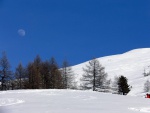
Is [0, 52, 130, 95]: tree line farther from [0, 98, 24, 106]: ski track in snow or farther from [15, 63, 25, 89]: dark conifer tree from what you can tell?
[0, 98, 24, 106]: ski track in snow

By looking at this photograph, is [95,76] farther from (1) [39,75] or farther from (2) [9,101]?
(2) [9,101]

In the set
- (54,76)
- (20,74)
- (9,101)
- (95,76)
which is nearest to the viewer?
(9,101)

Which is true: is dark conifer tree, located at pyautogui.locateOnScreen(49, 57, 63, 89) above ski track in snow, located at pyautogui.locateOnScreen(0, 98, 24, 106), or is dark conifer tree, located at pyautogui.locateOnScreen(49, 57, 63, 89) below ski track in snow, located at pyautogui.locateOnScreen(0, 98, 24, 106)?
above

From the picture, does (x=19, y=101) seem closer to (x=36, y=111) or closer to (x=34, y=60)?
(x=36, y=111)

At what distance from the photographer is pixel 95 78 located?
189 feet

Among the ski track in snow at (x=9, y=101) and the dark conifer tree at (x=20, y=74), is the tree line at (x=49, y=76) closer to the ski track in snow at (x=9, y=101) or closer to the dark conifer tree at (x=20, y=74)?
the dark conifer tree at (x=20, y=74)

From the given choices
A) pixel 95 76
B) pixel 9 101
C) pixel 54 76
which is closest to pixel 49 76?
pixel 54 76

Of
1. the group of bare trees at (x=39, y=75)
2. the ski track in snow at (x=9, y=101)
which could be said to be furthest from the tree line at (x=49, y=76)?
the ski track in snow at (x=9, y=101)

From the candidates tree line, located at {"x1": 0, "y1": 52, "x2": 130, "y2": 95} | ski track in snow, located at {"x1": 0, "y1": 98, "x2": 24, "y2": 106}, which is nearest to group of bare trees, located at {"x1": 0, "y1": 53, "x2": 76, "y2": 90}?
tree line, located at {"x1": 0, "y1": 52, "x2": 130, "y2": 95}

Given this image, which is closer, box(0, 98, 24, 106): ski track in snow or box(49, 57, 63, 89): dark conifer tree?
box(0, 98, 24, 106): ski track in snow

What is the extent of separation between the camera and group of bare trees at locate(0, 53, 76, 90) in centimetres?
5678

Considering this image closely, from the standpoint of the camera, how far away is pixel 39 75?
57.7 meters

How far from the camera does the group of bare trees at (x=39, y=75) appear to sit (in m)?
56.8

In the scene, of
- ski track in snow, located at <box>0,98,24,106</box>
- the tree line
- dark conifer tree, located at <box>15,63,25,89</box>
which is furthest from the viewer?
dark conifer tree, located at <box>15,63,25,89</box>
